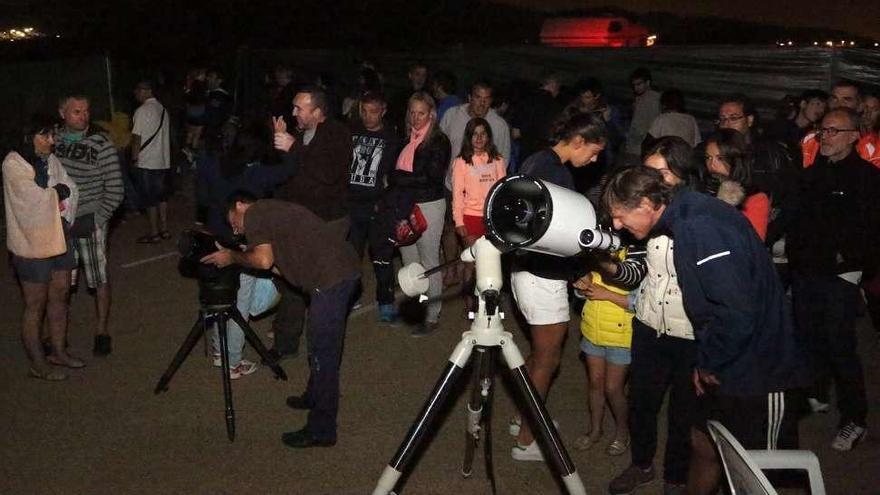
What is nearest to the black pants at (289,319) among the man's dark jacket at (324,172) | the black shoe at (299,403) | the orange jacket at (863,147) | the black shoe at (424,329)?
the man's dark jacket at (324,172)

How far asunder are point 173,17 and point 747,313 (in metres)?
23.7

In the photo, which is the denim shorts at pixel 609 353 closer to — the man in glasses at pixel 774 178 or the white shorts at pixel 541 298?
the white shorts at pixel 541 298

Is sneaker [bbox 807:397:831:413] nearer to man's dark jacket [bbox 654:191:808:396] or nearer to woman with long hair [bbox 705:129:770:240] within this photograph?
woman with long hair [bbox 705:129:770:240]

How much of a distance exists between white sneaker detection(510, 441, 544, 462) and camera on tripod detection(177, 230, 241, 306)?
1908 millimetres

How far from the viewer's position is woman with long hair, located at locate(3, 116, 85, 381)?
6.30 meters

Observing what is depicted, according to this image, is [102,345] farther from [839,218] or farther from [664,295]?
[839,218]

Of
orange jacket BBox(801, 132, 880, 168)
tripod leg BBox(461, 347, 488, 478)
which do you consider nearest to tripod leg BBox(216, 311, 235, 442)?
tripod leg BBox(461, 347, 488, 478)

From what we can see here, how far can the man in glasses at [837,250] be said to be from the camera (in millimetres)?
5535

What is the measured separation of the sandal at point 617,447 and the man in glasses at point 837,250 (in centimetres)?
120

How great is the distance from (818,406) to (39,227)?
4944 millimetres

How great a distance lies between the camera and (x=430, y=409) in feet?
13.7

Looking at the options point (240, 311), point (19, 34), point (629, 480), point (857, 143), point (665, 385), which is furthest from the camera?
point (19, 34)

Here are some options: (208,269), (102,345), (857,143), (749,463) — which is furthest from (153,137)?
(749,463)

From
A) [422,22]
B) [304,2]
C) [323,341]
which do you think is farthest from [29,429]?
[422,22]
